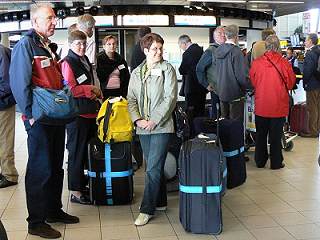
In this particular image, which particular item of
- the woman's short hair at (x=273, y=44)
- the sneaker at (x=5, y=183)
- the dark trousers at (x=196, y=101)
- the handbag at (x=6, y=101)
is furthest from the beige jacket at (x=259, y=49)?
the sneaker at (x=5, y=183)

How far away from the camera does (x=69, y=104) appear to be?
299 centimetres

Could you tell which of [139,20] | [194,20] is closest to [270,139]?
[139,20]

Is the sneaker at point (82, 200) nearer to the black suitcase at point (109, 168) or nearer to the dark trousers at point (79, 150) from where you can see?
the dark trousers at point (79, 150)

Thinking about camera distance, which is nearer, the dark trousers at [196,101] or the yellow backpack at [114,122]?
the yellow backpack at [114,122]

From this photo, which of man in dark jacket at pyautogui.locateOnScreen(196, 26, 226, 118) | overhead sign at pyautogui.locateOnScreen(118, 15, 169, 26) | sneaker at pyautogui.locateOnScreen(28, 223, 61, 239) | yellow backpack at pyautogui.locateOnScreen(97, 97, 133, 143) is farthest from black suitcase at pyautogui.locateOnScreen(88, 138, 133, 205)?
overhead sign at pyautogui.locateOnScreen(118, 15, 169, 26)

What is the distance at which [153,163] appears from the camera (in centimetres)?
326

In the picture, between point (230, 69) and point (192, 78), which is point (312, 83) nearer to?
point (192, 78)

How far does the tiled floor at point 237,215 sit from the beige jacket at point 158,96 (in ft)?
2.45

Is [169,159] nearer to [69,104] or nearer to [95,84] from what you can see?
[95,84]

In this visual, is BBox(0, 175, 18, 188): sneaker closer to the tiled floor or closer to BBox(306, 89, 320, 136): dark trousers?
the tiled floor

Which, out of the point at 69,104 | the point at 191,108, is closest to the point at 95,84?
the point at 69,104

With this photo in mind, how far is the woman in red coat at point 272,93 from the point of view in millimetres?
4758

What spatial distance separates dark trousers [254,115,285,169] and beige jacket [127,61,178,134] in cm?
198

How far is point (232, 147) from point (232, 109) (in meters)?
1.29
